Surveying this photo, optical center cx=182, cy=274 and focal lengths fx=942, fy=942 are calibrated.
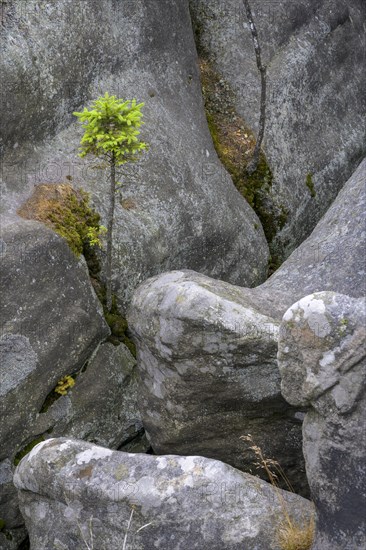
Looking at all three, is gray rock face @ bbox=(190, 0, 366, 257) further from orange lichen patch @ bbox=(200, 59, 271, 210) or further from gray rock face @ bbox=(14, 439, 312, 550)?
gray rock face @ bbox=(14, 439, 312, 550)

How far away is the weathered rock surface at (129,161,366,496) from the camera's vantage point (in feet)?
24.8

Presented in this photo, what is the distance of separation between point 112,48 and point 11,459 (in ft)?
14.2

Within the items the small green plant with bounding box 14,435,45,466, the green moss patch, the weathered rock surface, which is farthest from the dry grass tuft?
the green moss patch

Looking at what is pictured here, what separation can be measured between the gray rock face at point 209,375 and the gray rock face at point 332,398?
175 cm

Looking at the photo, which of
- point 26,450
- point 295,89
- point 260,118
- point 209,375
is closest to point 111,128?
point 209,375

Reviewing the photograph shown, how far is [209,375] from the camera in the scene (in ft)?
25.3

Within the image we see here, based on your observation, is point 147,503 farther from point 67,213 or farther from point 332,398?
point 67,213

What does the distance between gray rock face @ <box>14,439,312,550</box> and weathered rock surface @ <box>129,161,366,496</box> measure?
1.22m

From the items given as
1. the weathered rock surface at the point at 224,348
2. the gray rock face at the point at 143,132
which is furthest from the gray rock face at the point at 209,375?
the gray rock face at the point at 143,132

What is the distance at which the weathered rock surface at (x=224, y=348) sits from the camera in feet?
24.8

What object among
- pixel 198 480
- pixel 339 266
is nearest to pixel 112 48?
pixel 339 266

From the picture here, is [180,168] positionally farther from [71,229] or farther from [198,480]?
[198,480]

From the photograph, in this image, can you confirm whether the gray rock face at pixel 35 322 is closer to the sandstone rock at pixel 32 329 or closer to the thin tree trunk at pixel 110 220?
the sandstone rock at pixel 32 329

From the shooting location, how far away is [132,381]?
8961 mm
